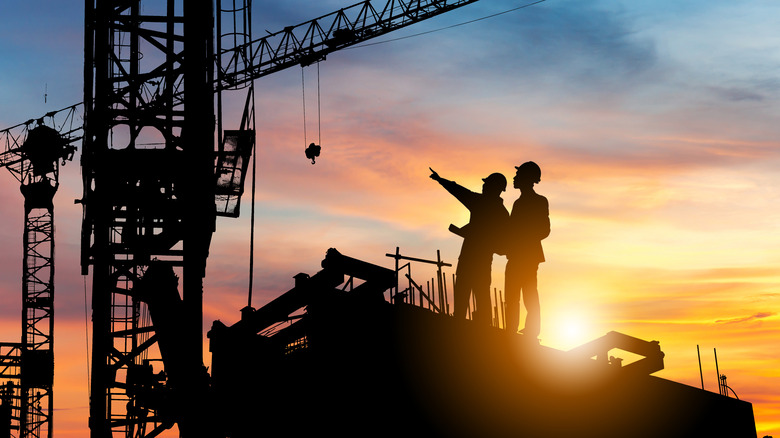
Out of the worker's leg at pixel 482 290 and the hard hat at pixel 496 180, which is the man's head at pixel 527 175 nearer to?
the hard hat at pixel 496 180

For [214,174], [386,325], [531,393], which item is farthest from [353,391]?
[214,174]

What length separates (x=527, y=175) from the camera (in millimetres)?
11164

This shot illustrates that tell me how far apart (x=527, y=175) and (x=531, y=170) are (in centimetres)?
9

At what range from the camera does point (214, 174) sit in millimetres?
19203

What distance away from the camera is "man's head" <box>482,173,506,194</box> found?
11.4 metres

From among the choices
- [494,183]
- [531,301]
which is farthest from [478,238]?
[531,301]

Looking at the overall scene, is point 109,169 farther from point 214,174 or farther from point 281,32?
point 281,32

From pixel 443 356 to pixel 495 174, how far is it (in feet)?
7.98

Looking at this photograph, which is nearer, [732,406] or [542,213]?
[542,213]

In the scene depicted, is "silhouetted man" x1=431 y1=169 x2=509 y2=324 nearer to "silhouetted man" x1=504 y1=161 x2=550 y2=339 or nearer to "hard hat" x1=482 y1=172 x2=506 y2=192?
"hard hat" x1=482 y1=172 x2=506 y2=192

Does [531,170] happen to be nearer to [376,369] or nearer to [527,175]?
[527,175]

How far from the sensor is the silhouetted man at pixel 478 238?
11430 millimetres

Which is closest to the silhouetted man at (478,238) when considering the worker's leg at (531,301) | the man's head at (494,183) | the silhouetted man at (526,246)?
the man's head at (494,183)

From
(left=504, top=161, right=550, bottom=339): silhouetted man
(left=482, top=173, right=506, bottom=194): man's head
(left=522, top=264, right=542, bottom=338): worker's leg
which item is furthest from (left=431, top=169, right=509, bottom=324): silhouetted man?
(left=522, top=264, right=542, bottom=338): worker's leg
